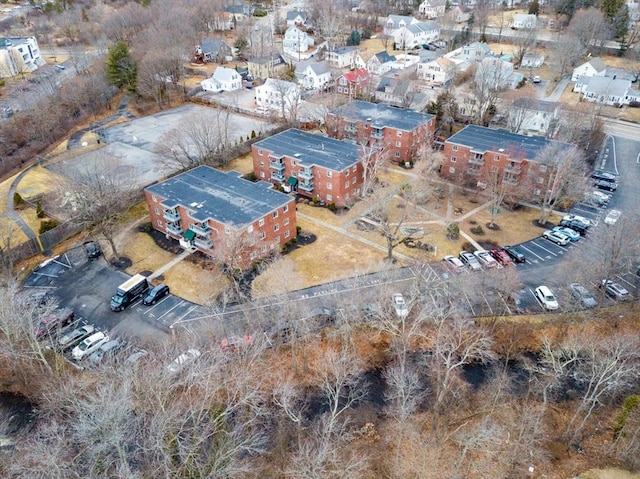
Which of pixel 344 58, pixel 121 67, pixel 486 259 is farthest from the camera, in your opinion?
pixel 344 58

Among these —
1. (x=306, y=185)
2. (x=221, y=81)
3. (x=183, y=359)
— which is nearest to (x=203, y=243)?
(x=306, y=185)

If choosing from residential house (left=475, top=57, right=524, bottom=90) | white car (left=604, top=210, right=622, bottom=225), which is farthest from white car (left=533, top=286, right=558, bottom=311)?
residential house (left=475, top=57, right=524, bottom=90)

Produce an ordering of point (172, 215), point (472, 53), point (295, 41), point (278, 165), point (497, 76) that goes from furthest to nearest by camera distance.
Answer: point (295, 41)
point (472, 53)
point (497, 76)
point (278, 165)
point (172, 215)

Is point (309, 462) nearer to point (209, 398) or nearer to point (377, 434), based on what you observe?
point (209, 398)

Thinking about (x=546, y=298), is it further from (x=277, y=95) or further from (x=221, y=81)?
(x=221, y=81)

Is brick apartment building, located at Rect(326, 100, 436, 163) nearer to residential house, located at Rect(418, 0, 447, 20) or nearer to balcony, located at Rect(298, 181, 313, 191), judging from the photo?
balcony, located at Rect(298, 181, 313, 191)

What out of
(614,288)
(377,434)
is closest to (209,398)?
(377,434)
